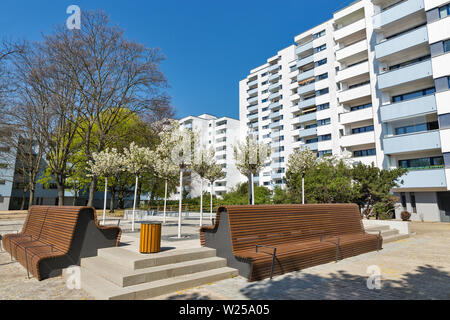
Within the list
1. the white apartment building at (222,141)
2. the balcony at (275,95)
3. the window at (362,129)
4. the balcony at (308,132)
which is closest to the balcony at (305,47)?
the balcony at (275,95)

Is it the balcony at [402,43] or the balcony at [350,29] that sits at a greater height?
the balcony at [350,29]

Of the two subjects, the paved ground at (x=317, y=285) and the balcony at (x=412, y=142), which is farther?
the balcony at (x=412, y=142)

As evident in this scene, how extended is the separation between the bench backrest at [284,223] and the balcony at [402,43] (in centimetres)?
2487

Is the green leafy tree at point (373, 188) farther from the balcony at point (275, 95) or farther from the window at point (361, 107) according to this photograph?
the balcony at point (275, 95)

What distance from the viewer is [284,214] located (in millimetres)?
7230

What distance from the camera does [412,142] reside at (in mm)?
24641

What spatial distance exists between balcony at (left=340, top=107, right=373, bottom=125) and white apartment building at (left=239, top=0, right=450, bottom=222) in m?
0.12

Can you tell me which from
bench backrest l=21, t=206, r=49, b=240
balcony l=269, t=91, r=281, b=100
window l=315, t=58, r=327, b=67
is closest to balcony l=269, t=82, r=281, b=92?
balcony l=269, t=91, r=281, b=100

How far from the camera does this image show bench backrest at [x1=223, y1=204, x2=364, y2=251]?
20.2 feet

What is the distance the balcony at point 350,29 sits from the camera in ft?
109

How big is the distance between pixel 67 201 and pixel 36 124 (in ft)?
111
